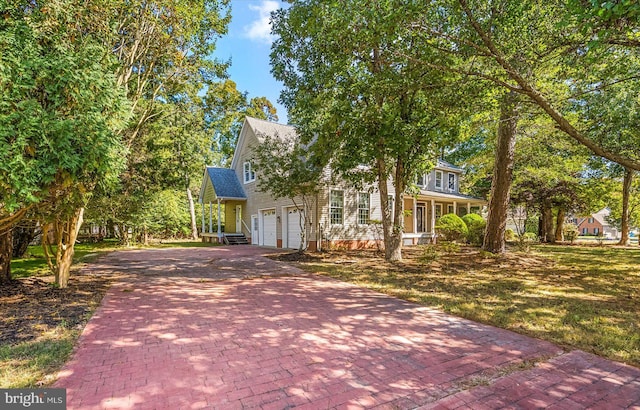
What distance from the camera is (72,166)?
4.95 m

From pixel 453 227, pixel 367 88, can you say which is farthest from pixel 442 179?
pixel 367 88

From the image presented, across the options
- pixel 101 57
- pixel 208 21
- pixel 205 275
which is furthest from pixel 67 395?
pixel 208 21

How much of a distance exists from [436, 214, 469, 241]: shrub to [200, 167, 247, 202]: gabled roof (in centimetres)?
1238

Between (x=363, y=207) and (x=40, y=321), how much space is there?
1415 cm

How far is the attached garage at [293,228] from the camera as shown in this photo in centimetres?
1686

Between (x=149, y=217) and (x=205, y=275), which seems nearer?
(x=205, y=275)

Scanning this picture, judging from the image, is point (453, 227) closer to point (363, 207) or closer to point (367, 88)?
point (363, 207)

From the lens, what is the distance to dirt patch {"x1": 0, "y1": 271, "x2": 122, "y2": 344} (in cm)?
479

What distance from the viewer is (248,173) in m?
21.5

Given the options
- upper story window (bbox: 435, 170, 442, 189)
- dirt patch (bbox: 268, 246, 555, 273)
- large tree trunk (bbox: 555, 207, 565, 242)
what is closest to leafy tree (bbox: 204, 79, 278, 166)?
dirt patch (bbox: 268, 246, 555, 273)

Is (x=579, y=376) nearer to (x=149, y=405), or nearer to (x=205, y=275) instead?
(x=149, y=405)

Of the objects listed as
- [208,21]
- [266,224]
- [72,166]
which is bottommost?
[266,224]

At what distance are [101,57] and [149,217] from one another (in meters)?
15.8

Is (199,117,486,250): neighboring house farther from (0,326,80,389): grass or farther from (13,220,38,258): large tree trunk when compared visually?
(0,326,80,389): grass
